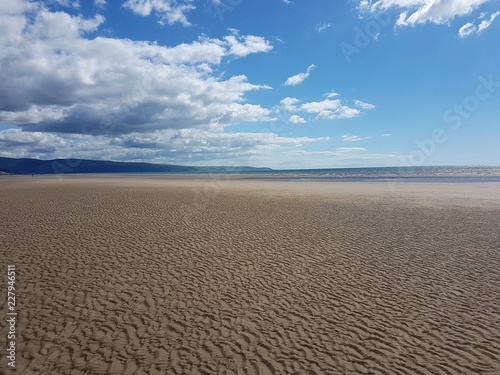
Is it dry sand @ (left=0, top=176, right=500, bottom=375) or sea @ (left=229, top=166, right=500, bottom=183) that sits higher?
sea @ (left=229, top=166, right=500, bottom=183)

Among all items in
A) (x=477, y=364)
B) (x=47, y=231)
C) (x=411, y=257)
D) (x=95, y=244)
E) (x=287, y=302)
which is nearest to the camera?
(x=477, y=364)

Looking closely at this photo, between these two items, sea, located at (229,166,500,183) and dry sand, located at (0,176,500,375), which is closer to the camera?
dry sand, located at (0,176,500,375)

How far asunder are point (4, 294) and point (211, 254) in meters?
7.05

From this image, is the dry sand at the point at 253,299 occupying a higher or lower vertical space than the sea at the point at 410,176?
lower

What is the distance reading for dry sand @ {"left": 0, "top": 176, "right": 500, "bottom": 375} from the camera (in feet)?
21.6

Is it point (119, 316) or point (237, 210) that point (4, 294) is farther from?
point (237, 210)

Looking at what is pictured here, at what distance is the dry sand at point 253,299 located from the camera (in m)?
6.58

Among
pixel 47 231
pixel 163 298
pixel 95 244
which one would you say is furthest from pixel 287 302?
pixel 47 231

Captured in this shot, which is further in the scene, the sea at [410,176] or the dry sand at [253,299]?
the sea at [410,176]

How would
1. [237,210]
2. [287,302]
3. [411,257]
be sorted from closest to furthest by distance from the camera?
[287,302]
[411,257]
[237,210]

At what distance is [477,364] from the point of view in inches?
253

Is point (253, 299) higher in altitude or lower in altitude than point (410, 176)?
lower

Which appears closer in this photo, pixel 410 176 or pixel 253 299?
pixel 253 299

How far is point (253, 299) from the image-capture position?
9258 millimetres
